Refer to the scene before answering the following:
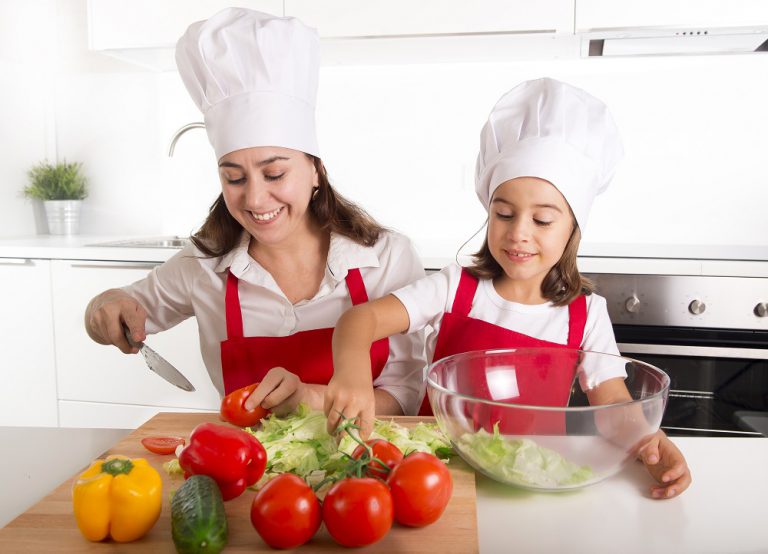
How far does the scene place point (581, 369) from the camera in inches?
37.6

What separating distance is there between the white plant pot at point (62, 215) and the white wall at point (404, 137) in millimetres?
83

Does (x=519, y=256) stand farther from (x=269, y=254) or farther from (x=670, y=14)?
(x=670, y=14)

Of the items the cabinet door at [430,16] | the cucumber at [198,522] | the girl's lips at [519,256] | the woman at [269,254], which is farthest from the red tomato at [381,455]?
the cabinet door at [430,16]

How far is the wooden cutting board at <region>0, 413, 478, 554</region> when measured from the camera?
26.0 inches

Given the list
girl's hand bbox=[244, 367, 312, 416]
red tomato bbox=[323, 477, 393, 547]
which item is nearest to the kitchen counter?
red tomato bbox=[323, 477, 393, 547]

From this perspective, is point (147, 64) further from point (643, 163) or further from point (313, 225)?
point (643, 163)

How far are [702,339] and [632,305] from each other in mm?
220

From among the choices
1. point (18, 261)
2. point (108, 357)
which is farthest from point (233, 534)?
point (18, 261)

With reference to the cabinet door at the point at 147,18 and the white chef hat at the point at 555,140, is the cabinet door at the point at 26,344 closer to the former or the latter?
the cabinet door at the point at 147,18

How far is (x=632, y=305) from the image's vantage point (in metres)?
1.91

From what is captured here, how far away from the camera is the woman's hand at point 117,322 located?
3.96ft

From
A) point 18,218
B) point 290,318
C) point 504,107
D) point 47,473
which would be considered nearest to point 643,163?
point 504,107

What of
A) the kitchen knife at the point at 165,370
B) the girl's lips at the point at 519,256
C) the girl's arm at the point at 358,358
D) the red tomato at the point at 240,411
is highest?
the girl's lips at the point at 519,256

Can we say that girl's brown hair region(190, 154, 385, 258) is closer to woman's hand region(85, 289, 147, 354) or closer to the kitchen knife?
woman's hand region(85, 289, 147, 354)
